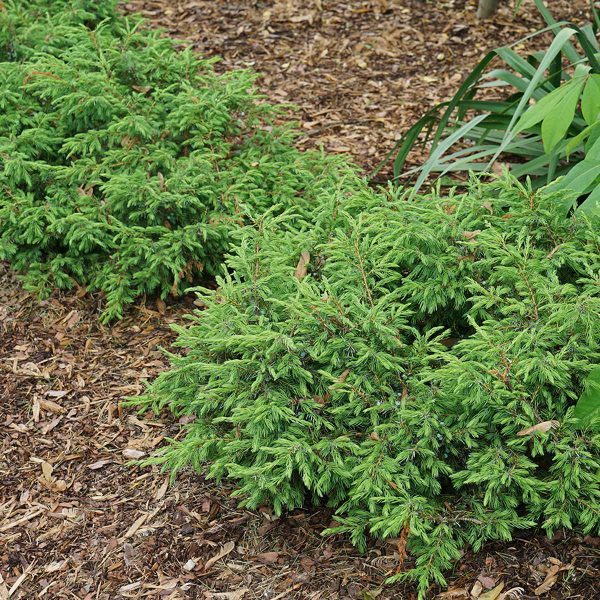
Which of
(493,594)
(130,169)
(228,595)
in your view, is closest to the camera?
(493,594)

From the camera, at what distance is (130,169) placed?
4.05 m

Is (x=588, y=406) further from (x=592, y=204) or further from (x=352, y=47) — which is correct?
(x=352, y=47)

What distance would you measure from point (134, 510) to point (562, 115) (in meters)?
2.08

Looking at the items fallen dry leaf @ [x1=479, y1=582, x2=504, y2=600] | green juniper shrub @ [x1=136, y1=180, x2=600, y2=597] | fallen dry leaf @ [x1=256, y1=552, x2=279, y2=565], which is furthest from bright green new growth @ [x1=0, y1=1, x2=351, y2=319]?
fallen dry leaf @ [x1=479, y1=582, x2=504, y2=600]

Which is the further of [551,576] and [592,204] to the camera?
[592,204]

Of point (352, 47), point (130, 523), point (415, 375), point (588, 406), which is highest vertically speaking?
point (352, 47)

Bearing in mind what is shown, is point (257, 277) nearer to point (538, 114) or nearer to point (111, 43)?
point (538, 114)

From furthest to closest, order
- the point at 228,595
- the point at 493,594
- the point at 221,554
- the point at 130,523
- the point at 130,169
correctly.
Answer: the point at 130,169 → the point at 130,523 → the point at 221,554 → the point at 228,595 → the point at 493,594

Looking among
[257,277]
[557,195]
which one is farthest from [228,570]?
[557,195]

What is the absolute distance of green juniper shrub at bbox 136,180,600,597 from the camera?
251 cm

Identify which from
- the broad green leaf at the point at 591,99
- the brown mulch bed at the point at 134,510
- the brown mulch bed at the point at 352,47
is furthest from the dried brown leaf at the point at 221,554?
the brown mulch bed at the point at 352,47

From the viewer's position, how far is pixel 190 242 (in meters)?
3.75

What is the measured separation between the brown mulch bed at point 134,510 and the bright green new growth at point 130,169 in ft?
0.80

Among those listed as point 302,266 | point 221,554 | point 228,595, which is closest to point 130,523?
point 221,554
